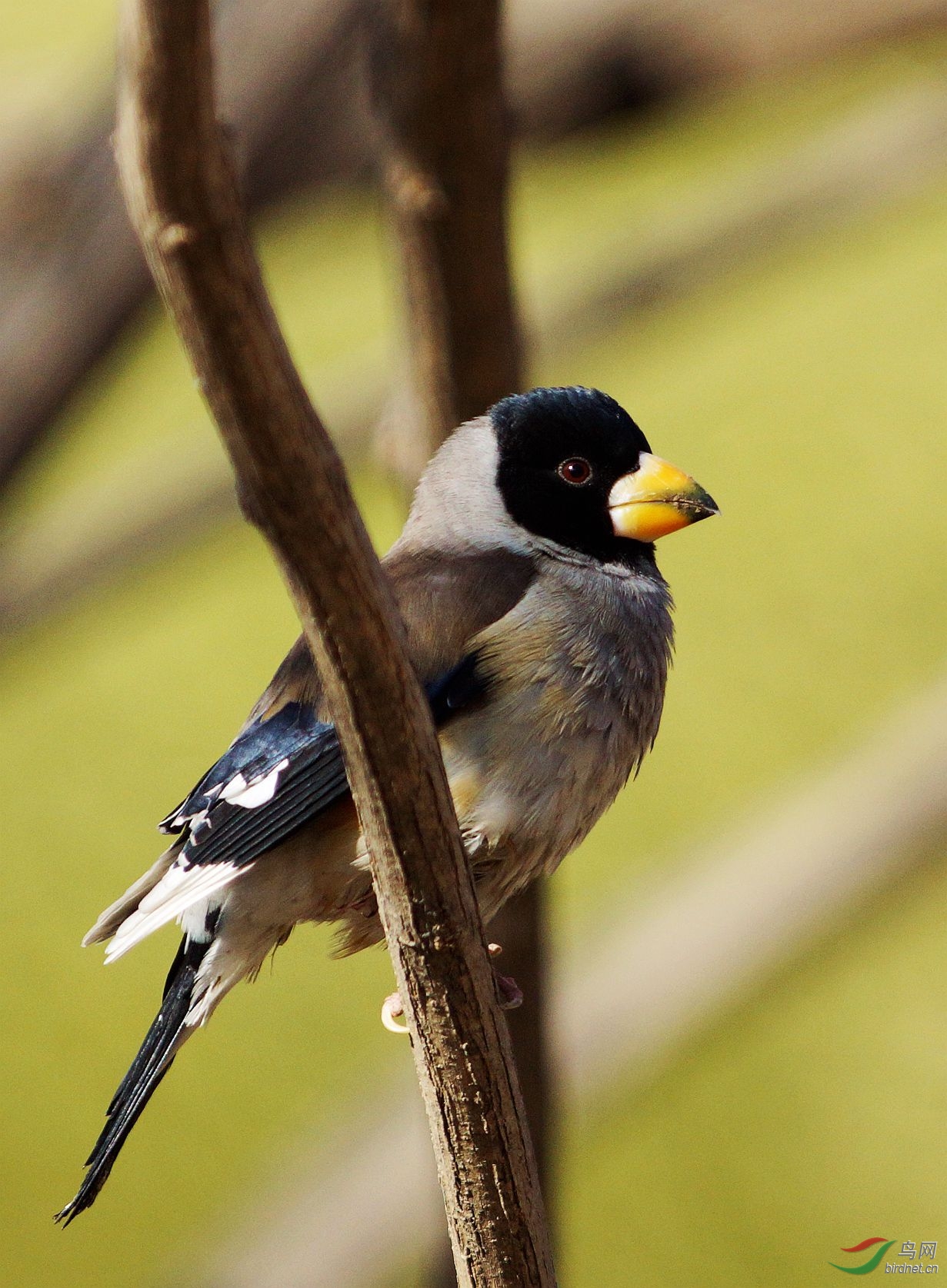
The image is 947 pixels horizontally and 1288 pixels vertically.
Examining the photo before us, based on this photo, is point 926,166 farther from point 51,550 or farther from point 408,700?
point 408,700

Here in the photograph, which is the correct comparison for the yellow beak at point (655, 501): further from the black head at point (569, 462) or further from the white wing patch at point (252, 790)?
the white wing patch at point (252, 790)

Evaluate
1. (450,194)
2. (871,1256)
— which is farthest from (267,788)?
(871,1256)

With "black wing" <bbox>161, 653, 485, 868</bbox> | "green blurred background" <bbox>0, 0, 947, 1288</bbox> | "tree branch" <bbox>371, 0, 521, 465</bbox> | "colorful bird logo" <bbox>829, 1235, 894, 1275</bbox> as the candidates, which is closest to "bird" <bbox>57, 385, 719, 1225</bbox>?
"black wing" <bbox>161, 653, 485, 868</bbox>

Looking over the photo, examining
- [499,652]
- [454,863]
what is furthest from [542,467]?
[454,863]

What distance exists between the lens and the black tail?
4.89ft

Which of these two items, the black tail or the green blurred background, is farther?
the green blurred background

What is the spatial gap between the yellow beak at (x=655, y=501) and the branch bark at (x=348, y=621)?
748mm

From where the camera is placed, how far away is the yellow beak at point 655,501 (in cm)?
181

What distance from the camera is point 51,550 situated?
2.82 m

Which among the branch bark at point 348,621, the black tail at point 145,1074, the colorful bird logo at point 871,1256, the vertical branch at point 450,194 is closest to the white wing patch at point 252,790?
the black tail at point 145,1074
